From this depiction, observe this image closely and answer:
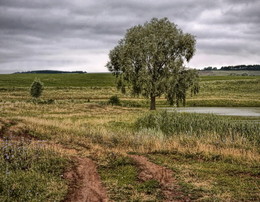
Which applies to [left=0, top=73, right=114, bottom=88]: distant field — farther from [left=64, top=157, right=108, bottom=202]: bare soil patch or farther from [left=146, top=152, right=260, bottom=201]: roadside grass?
[left=146, top=152, right=260, bottom=201]: roadside grass

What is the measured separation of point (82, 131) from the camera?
1908 cm

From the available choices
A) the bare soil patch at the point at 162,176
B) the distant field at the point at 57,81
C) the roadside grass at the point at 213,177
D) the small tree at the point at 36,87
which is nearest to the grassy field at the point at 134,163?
the roadside grass at the point at 213,177

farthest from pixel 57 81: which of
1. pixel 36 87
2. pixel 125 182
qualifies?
pixel 125 182

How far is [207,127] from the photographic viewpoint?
61.6 ft

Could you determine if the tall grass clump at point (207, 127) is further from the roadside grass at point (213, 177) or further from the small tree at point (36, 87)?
the small tree at point (36, 87)

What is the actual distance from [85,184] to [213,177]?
4.42m

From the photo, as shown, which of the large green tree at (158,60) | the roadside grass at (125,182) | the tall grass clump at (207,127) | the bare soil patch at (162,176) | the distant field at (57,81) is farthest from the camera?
the distant field at (57,81)

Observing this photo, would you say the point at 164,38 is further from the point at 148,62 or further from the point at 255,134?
the point at 255,134

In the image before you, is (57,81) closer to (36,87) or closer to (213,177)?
(36,87)

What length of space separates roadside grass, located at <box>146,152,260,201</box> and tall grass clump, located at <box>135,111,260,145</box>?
333 cm

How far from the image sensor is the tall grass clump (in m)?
16.1

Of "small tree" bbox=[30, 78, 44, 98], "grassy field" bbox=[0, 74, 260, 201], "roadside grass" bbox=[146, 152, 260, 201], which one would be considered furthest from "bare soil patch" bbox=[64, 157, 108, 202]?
"small tree" bbox=[30, 78, 44, 98]

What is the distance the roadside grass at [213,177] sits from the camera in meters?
8.31

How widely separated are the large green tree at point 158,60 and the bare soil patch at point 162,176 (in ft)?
79.3
